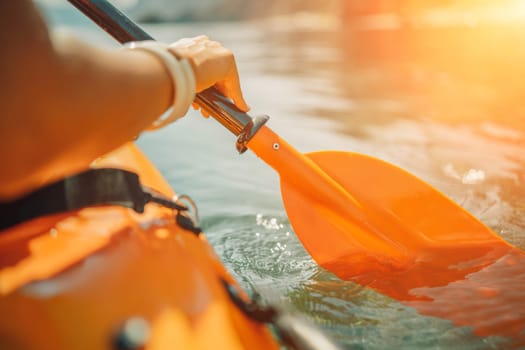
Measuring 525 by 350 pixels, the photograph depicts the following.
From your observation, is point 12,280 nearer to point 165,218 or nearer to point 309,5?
point 165,218

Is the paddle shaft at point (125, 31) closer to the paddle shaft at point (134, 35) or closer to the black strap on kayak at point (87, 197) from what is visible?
the paddle shaft at point (134, 35)

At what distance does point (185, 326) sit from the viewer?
0.83m

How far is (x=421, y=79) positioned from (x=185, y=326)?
19.5 ft

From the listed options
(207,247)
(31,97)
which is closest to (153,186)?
(207,247)

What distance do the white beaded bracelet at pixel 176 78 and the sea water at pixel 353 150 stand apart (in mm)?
142

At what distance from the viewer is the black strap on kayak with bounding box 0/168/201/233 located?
1.00 metres

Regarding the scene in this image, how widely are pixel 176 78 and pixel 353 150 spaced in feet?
8.21

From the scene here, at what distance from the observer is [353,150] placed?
3.31 m

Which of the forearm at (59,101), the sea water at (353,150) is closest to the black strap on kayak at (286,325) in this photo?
the forearm at (59,101)

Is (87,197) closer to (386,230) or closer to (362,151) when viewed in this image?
(386,230)

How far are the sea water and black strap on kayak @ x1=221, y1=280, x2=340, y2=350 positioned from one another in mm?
536

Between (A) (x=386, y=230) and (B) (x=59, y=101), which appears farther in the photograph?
(A) (x=386, y=230)

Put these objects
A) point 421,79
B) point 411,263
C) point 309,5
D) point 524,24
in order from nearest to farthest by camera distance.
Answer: point 411,263, point 421,79, point 524,24, point 309,5

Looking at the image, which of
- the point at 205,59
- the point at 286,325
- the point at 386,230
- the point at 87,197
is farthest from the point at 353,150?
the point at 286,325
